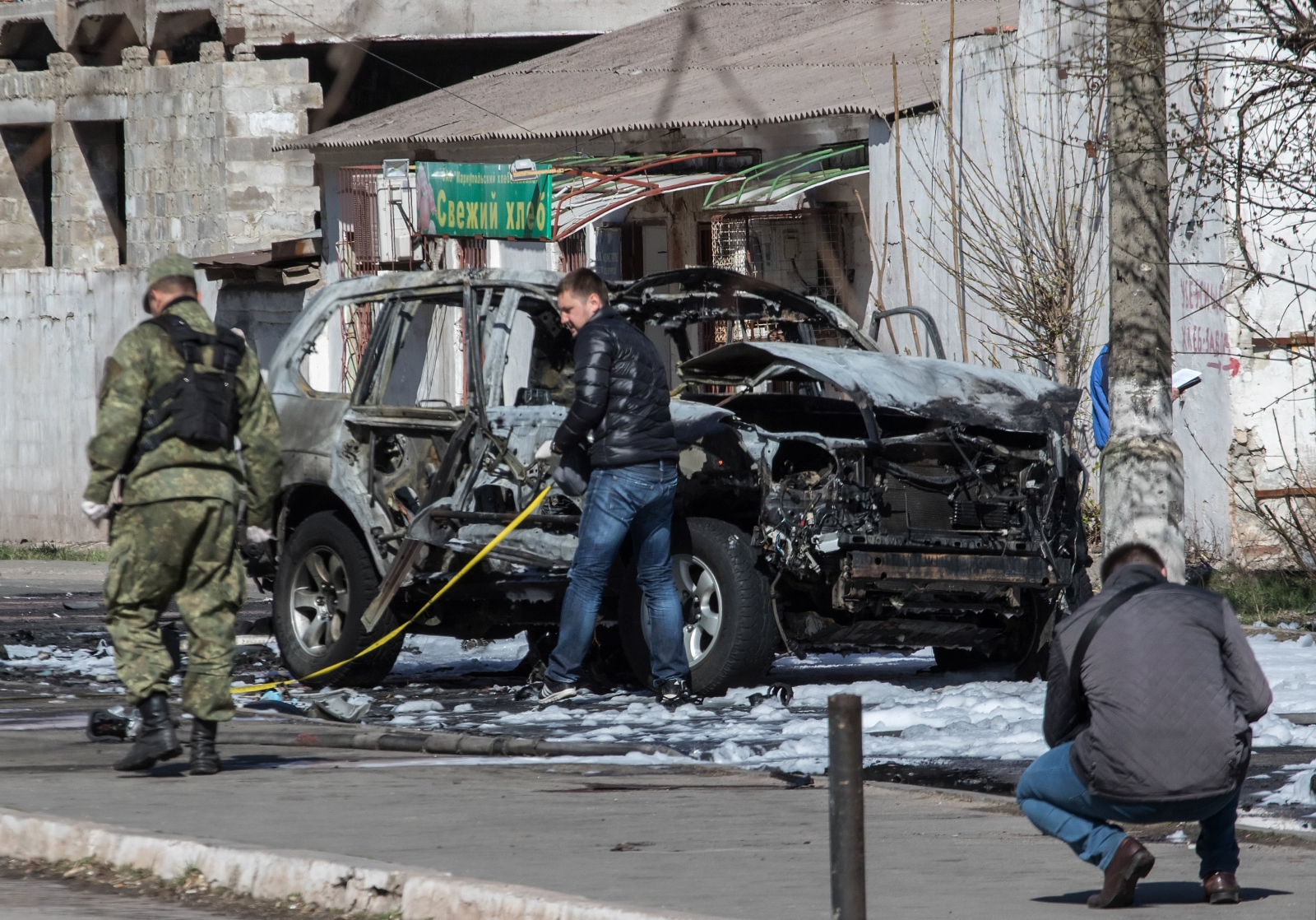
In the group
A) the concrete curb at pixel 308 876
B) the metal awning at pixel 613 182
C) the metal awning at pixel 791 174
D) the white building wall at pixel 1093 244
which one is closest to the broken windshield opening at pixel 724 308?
the white building wall at pixel 1093 244

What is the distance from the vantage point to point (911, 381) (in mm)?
9461

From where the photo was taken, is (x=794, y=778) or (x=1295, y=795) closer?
(x=1295, y=795)

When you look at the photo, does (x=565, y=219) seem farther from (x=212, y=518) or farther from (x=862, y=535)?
(x=212, y=518)

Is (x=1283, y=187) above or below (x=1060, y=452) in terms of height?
above

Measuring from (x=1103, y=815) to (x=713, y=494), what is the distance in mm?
4734

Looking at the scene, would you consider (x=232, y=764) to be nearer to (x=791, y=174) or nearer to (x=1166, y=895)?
(x=1166, y=895)

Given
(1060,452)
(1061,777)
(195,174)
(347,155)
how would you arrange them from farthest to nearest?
(195,174) < (347,155) < (1060,452) < (1061,777)

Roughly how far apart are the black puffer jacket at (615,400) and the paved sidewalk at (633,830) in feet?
5.87

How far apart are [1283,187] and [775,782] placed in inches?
312

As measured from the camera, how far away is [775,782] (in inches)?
281

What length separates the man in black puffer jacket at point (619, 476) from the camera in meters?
9.03

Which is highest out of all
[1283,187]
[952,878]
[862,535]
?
[1283,187]

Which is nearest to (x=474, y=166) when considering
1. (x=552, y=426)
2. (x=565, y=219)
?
(x=565, y=219)

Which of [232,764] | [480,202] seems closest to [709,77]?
[480,202]
